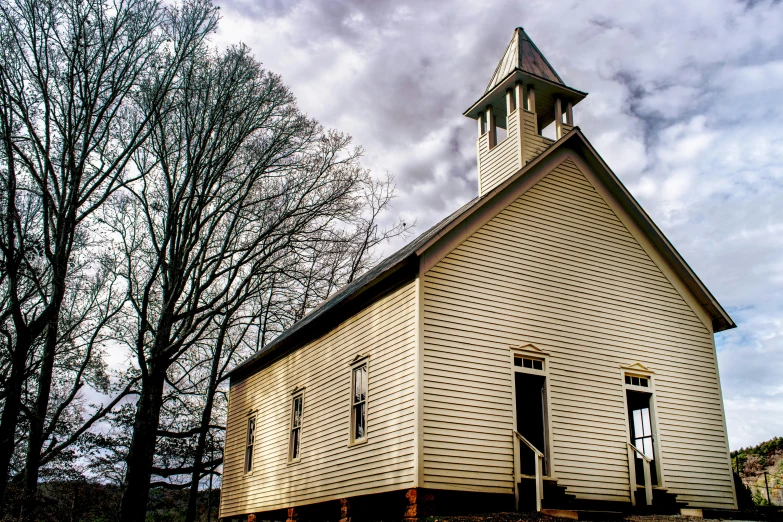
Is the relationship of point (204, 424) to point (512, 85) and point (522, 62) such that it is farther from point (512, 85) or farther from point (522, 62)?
point (522, 62)

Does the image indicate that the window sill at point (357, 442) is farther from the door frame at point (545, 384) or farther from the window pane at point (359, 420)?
the door frame at point (545, 384)

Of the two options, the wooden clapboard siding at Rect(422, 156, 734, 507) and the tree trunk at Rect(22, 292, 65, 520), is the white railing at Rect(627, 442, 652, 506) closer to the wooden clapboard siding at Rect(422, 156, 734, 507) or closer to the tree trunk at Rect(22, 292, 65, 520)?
the wooden clapboard siding at Rect(422, 156, 734, 507)

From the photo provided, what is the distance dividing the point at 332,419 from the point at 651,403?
23.1 feet

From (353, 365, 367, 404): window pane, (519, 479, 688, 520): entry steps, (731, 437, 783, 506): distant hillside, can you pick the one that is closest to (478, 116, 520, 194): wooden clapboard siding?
(353, 365, 367, 404): window pane

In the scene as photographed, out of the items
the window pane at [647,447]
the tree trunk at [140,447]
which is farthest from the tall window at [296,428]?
the window pane at [647,447]

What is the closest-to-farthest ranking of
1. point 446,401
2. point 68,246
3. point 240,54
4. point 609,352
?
point 446,401, point 609,352, point 68,246, point 240,54

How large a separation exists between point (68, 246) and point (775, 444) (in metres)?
22.3

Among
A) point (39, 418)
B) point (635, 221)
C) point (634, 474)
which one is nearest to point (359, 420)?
point (634, 474)

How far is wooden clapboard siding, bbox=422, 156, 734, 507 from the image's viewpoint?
13234 millimetres

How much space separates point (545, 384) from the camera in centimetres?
1430

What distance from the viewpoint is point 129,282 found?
897 inches

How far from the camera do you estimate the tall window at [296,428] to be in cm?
1841

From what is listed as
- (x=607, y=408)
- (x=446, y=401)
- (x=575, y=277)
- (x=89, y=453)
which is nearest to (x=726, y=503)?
(x=607, y=408)

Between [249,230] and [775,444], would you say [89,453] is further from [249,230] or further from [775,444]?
[775,444]
